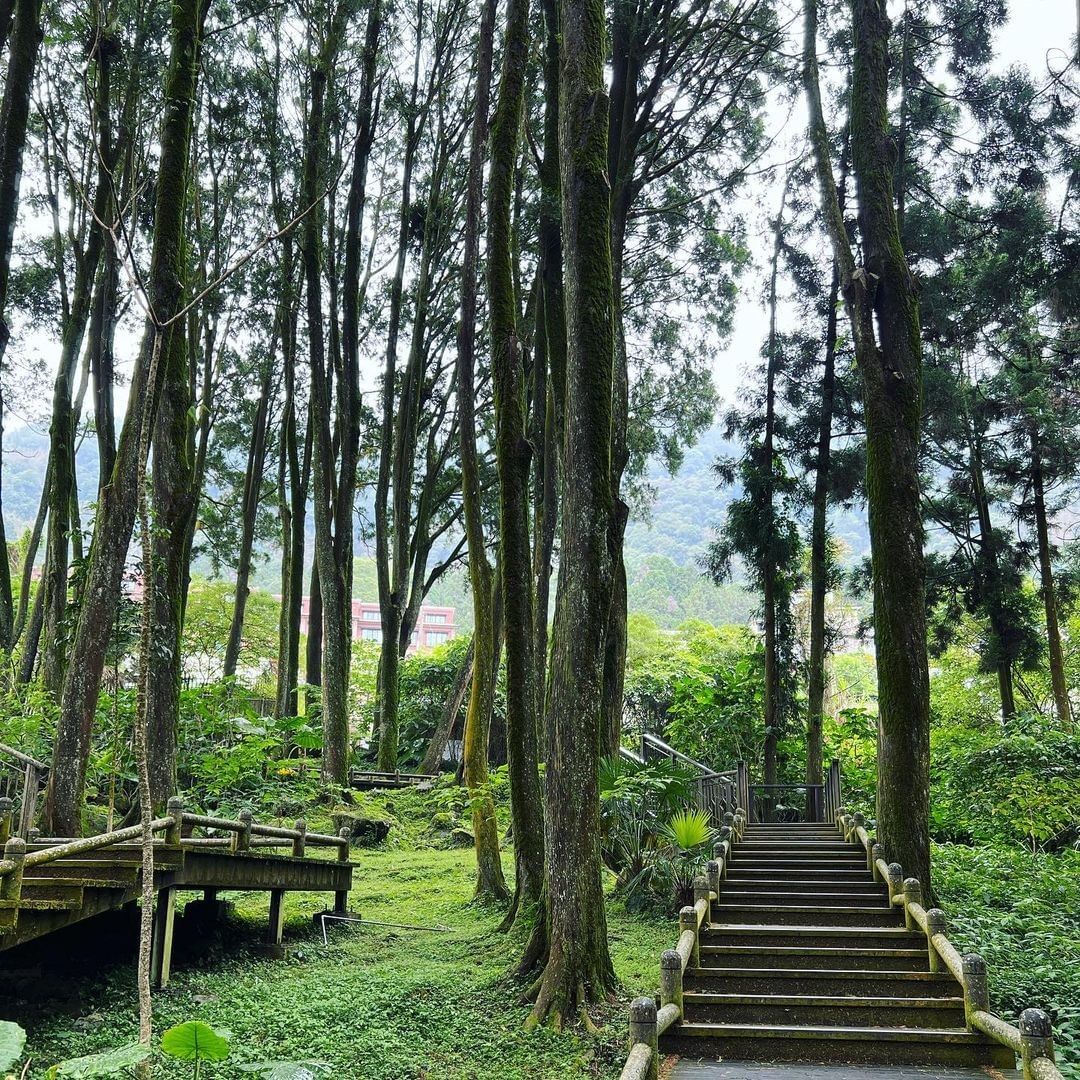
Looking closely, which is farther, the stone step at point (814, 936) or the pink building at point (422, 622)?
the pink building at point (422, 622)

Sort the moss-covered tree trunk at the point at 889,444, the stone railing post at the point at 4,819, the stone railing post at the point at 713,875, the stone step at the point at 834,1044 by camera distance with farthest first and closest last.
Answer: the stone railing post at the point at 713,875
the moss-covered tree trunk at the point at 889,444
the stone railing post at the point at 4,819
the stone step at the point at 834,1044

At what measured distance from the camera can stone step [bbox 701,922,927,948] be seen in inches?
356

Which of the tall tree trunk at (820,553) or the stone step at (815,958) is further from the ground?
the tall tree trunk at (820,553)

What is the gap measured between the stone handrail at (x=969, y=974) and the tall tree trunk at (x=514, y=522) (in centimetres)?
367

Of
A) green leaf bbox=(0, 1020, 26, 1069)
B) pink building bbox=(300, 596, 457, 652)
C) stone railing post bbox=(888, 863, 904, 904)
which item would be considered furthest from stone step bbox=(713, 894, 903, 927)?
pink building bbox=(300, 596, 457, 652)

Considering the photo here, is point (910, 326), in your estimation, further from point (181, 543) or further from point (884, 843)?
point (181, 543)

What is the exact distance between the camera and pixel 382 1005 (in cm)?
797

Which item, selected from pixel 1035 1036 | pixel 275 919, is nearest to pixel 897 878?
pixel 1035 1036

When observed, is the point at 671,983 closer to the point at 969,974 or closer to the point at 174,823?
the point at 969,974

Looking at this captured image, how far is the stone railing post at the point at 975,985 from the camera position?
6.65 m

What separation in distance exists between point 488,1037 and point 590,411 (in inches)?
202

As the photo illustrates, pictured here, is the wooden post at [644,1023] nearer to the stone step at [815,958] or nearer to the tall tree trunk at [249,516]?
the stone step at [815,958]

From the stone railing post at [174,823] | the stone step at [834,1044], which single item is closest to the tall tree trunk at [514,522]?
the stone step at [834,1044]

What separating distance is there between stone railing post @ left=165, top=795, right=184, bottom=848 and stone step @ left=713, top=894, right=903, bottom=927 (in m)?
5.55
